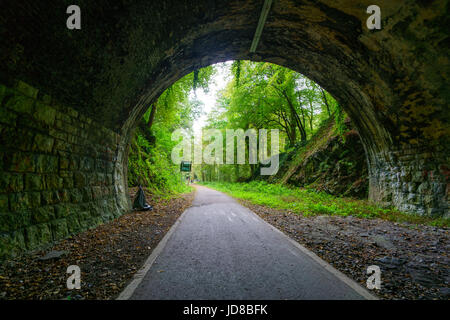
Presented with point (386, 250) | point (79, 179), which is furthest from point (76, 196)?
point (386, 250)

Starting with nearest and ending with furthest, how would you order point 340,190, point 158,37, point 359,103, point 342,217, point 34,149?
1. point 34,149
2. point 158,37
3. point 342,217
4. point 359,103
5. point 340,190

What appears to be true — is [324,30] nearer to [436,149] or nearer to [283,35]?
[283,35]

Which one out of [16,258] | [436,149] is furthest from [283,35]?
[16,258]

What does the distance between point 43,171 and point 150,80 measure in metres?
3.93

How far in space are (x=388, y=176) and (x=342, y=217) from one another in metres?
3.24

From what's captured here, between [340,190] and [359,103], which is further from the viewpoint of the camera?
[340,190]

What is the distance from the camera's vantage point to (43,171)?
4.03 m

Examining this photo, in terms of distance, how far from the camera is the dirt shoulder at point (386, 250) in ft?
8.88

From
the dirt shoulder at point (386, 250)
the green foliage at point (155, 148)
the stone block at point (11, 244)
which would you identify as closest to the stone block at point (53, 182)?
the stone block at point (11, 244)

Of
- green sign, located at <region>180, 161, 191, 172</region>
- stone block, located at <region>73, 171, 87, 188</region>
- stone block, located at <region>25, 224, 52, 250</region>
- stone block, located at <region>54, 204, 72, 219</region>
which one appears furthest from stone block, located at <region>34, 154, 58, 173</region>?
green sign, located at <region>180, 161, 191, 172</region>

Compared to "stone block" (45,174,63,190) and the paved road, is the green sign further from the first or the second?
"stone block" (45,174,63,190)

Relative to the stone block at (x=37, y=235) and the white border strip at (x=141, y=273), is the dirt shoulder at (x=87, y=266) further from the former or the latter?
the stone block at (x=37, y=235)

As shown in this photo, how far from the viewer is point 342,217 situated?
24.0 feet

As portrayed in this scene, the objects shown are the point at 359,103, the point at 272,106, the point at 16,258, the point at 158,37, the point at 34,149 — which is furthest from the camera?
the point at 272,106
